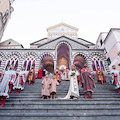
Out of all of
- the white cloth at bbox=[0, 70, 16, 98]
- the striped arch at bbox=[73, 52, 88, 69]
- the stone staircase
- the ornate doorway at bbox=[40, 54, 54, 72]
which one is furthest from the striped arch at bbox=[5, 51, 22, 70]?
the stone staircase

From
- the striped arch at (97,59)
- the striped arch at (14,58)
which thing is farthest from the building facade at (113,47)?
the striped arch at (14,58)

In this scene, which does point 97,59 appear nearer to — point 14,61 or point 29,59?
point 29,59

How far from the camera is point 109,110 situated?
11.7 feet

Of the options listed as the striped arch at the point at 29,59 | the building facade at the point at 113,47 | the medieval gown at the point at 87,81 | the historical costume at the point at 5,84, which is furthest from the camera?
the striped arch at the point at 29,59

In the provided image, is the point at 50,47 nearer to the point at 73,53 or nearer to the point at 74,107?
the point at 73,53

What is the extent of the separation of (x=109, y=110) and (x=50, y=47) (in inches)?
545

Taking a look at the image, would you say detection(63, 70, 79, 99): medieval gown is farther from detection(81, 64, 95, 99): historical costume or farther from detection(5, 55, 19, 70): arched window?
detection(5, 55, 19, 70): arched window

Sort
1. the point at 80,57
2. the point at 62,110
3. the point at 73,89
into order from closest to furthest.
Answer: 1. the point at 62,110
2. the point at 73,89
3. the point at 80,57

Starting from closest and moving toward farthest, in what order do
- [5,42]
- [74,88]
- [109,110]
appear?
[109,110] → [74,88] → [5,42]

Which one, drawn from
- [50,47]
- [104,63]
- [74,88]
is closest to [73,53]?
[50,47]

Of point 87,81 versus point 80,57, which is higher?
point 80,57

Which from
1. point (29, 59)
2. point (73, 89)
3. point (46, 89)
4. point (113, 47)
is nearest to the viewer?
point (73, 89)

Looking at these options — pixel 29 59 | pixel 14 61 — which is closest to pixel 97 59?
pixel 29 59

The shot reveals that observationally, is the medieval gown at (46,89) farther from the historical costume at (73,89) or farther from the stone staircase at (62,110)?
the historical costume at (73,89)
